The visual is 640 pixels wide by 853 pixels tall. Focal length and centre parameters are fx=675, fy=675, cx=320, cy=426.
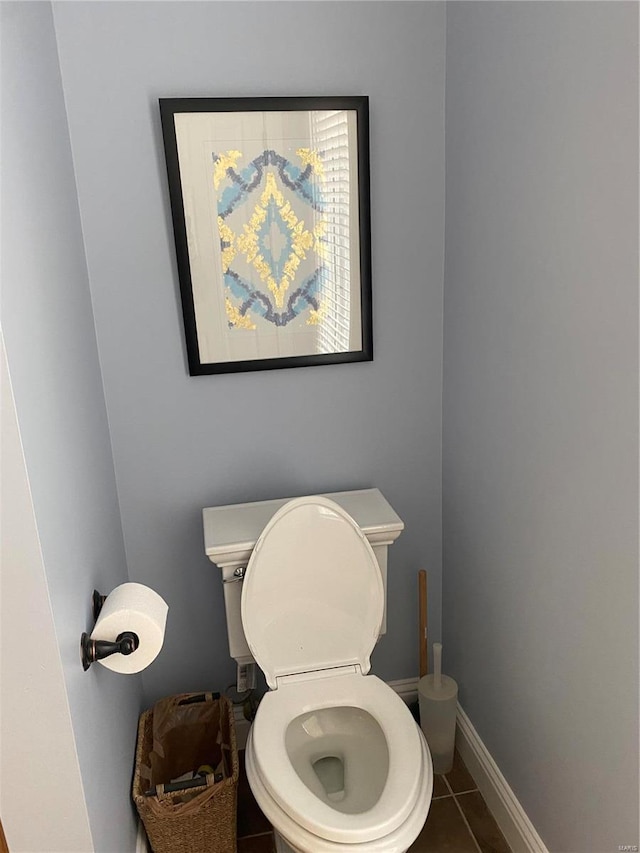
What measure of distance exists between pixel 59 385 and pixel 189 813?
107 cm

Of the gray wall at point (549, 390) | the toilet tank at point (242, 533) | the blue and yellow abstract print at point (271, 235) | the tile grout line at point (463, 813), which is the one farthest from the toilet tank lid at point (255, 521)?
the tile grout line at point (463, 813)

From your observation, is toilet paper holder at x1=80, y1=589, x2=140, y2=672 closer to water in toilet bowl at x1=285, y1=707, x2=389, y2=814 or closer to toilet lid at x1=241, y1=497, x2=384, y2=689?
toilet lid at x1=241, y1=497, x2=384, y2=689

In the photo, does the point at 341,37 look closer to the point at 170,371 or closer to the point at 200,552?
the point at 170,371

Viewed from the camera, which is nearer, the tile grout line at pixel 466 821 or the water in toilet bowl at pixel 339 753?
the water in toilet bowl at pixel 339 753

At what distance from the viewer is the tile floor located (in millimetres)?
1789

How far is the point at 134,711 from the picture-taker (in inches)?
72.4

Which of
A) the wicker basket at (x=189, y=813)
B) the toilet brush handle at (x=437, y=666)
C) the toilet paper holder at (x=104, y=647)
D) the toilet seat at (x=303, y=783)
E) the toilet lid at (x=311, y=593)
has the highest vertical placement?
the toilet paper holder at (x=104, y=647)

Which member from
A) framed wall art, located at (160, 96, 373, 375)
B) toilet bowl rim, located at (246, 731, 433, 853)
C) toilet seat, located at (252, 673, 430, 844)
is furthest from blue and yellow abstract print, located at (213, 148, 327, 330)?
toilet bowl rim, located at (246, 731, 433, 853)

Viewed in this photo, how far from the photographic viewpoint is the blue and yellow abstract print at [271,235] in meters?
1.72

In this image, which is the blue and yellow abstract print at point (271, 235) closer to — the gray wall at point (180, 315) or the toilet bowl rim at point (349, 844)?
the gray wall at point (180, 315)

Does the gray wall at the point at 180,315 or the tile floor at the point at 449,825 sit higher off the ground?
the gray wall at the point at 180,315

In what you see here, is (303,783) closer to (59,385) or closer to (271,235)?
(59,385)

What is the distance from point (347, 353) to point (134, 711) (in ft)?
3.75

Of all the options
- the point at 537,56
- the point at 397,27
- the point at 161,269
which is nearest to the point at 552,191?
the point at 537,56
